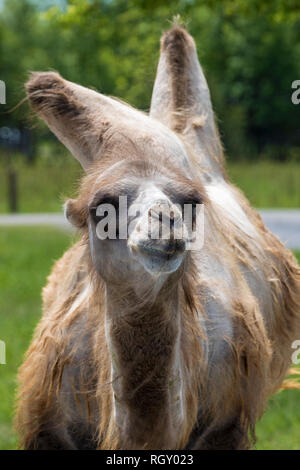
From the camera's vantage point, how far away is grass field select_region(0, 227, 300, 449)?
654cm

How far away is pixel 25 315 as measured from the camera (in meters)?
10.4

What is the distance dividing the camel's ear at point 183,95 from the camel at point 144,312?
0.42 metres

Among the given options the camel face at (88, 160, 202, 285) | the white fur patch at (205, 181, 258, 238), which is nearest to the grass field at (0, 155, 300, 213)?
the white fur patch at (205, 181, 258, 238)

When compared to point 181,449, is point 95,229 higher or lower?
higher

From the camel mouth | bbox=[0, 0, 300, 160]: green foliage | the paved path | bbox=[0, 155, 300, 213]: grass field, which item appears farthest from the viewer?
bbox=[0, 0, 300, 160]: green foliage

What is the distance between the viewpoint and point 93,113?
3232mm

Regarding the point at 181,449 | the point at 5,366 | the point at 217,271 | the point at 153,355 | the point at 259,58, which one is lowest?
the point at 5,366

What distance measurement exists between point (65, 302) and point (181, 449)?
0.85 metres

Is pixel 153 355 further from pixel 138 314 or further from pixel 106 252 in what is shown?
pixel 106 252

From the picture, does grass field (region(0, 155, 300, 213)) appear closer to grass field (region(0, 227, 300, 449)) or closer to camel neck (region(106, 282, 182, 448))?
grass field (region(0, 227, 300, 449))

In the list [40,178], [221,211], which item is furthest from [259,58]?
[221,211]

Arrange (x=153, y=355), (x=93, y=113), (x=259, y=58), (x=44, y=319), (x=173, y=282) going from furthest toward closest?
(x=259, y=58), (x=44, y=319), (x=93, y=113), (x=153, y=355), (x=173, y=282)

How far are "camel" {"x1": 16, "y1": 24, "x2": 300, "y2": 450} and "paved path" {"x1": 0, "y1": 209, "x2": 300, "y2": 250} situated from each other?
28.4 feet

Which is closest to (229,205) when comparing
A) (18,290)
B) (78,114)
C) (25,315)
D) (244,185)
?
(78,114)
